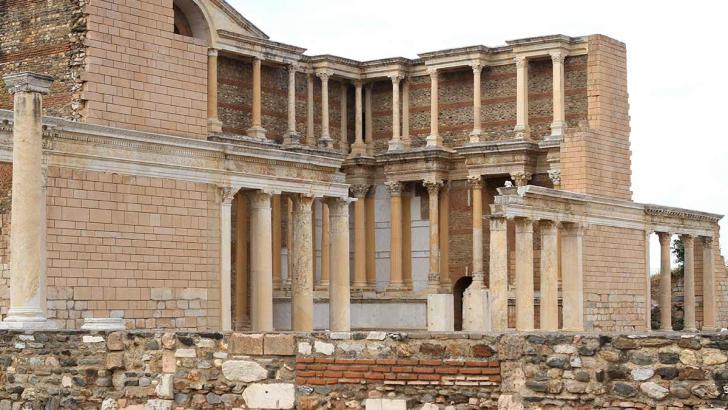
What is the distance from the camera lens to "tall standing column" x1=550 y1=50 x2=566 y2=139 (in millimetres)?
44344

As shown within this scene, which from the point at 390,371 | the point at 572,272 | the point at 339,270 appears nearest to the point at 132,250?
the point at 339,270

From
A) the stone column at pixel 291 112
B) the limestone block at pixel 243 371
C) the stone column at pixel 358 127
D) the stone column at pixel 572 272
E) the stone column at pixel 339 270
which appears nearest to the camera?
the limestone block at pixel 243 371

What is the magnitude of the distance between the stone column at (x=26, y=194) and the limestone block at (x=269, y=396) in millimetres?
8660

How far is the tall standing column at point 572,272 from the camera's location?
1601 inches

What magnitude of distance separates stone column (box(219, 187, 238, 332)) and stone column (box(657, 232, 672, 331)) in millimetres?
19646

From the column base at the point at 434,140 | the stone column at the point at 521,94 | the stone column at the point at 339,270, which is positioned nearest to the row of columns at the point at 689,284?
the stone column at the point at 521,94

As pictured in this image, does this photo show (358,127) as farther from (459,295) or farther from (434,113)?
(459,295)

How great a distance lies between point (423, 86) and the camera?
48125mm

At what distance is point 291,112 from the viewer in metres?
45.8

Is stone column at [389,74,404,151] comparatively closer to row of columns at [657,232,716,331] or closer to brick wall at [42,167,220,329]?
row of columns at [657,232,716,331]

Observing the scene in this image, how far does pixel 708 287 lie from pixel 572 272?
28.0ft

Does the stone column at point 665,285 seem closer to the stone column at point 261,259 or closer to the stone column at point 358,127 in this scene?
the stone column at point 358,127

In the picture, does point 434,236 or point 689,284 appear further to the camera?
point 434,236

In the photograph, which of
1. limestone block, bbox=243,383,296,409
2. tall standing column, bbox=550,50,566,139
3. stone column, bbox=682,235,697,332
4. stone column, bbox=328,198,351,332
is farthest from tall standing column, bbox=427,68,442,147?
limestone block, bbox=243,383,296,409
